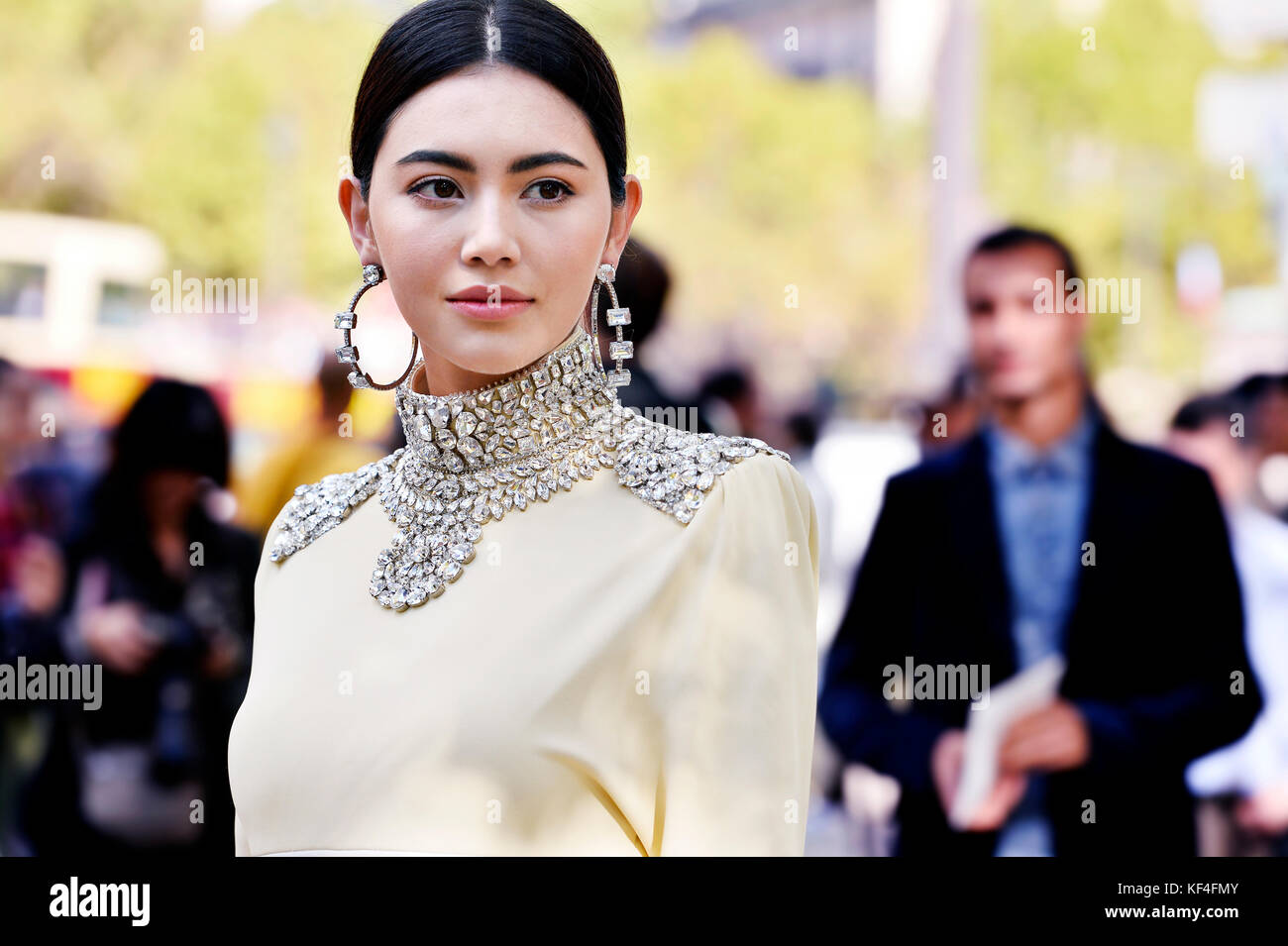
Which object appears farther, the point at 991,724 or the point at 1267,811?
the point at 1267,811

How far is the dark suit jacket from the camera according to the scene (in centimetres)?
313

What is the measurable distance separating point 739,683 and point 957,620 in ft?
6.16

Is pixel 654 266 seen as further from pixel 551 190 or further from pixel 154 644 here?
pixel 551 190

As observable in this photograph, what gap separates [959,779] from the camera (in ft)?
10.4

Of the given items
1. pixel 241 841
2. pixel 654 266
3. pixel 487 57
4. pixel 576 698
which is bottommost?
pixel 241 841

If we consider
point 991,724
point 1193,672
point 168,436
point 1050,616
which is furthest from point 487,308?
point 168,436

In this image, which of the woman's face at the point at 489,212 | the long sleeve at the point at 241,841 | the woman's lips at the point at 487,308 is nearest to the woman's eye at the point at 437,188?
the woman's face at the point at 489,212

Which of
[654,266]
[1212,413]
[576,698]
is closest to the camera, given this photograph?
[576,698]

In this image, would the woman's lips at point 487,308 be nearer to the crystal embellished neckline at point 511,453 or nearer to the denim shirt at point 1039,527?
the crystal embellished neckline at point 511,453

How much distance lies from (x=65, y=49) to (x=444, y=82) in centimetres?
1806

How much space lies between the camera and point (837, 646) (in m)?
3.41

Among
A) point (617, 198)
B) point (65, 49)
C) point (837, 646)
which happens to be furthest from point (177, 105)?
point (617, 198)

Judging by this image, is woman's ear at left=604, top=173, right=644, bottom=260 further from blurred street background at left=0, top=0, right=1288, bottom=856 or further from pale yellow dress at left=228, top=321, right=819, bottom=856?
pale yellow dress at left=228, top=321, right=819, bottom=856

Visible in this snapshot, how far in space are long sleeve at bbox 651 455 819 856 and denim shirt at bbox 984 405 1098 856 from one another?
1795mm
